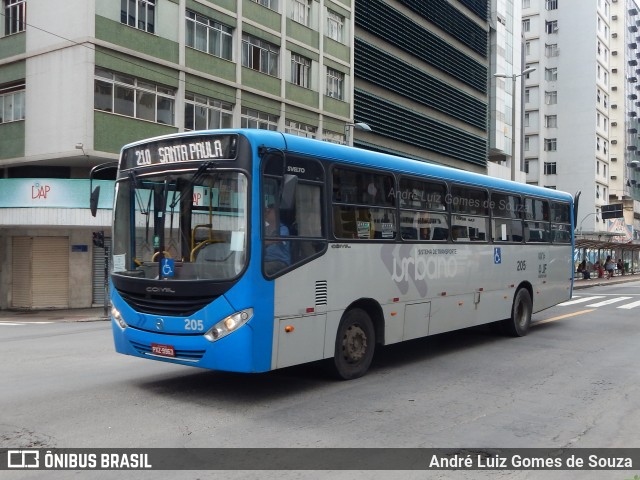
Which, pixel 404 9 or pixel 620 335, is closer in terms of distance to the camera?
pixel 620 335

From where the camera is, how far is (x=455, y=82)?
49938 mm

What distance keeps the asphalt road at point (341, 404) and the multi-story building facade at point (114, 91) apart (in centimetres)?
1310

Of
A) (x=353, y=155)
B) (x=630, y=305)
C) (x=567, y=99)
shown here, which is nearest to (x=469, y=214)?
(x=353, y=155)

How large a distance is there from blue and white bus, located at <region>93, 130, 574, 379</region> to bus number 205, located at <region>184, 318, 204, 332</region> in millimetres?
15

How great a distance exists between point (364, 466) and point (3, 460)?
10.1ft

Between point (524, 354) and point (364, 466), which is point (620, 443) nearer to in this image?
point (364, 466)

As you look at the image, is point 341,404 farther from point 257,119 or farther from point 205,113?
point 257,119

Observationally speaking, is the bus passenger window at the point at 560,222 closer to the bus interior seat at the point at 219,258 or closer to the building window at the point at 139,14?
the bus interior seat at the point at 219,258

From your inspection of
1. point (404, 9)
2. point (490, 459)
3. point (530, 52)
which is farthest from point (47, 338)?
→ point (530, 52)

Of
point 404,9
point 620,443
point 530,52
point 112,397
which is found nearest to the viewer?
point 620,443

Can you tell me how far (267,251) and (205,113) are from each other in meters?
21.9

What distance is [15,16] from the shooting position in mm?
25531

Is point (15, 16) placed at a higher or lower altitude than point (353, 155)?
higher

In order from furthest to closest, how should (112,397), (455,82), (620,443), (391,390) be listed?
(455,82), (391,390), (112,397), (620,443)
